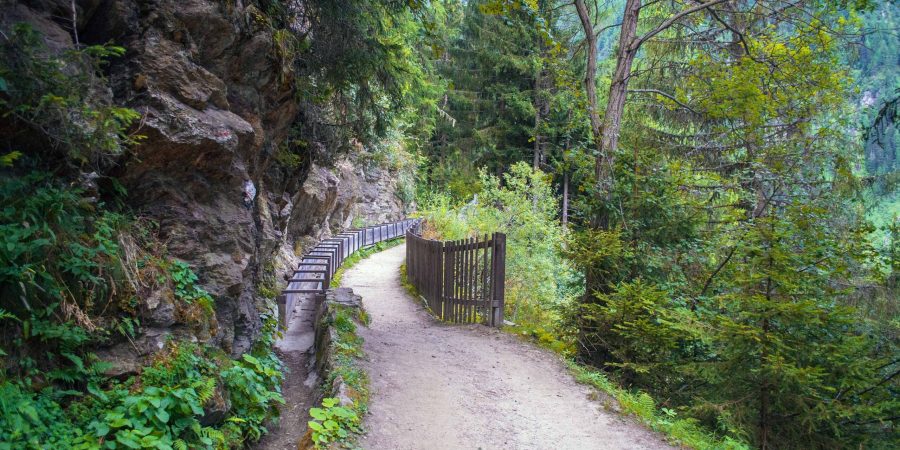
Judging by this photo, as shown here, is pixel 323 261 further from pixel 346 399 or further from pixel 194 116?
pixel 346 399

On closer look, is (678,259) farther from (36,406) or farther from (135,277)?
(36,406)

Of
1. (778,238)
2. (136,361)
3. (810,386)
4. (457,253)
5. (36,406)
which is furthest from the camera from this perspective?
(457,253)

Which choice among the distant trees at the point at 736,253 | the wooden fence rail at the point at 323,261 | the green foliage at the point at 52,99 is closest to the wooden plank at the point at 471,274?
the distant trees at the point at 736,253

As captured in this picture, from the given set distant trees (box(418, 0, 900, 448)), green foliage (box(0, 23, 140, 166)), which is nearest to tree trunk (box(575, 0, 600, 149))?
distant trees (box(418, 0, 900, 448))

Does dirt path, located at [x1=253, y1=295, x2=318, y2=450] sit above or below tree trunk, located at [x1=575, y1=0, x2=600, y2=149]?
below

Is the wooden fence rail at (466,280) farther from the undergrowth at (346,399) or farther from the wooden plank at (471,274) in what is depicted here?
the undergrowth at (346,399)

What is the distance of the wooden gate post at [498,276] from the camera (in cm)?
958

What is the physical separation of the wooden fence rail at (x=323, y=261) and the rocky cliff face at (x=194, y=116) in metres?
1.93

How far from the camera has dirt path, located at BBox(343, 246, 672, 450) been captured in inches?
201

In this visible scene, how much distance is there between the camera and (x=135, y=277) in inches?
171

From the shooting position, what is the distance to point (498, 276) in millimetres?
9758

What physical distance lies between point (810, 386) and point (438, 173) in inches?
1280

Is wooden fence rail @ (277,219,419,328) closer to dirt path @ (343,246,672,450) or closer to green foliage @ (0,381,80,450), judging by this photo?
dirt path @ (343,246,672,450)

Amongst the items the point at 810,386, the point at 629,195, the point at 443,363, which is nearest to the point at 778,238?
the point at 810,386
